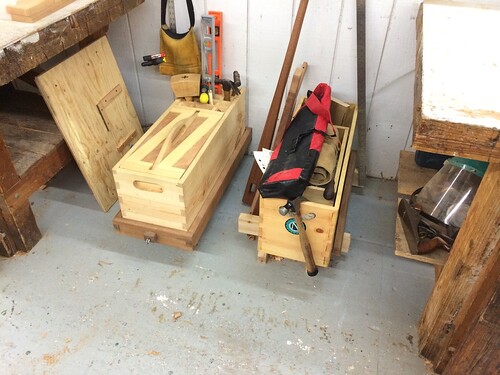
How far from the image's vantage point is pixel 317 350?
1.38m

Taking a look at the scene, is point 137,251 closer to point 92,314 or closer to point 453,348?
point 92,314

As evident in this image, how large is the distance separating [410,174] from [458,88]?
92 cm

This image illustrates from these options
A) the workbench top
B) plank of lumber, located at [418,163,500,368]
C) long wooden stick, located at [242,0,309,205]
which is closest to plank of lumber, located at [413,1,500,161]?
plank of lumber, located at [418,163,500,368]

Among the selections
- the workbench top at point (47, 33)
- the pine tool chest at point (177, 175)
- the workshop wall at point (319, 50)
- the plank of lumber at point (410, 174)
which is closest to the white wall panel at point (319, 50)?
the workshop wall at point (319, 50)

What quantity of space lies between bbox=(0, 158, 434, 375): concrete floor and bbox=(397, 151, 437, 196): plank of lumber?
19cm

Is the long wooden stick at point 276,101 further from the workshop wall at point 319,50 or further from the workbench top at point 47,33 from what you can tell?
the workbench top at point 47,33

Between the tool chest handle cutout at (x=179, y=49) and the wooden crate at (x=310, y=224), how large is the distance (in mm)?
771

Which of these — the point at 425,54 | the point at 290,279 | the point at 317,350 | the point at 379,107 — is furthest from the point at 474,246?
the point at 379,107

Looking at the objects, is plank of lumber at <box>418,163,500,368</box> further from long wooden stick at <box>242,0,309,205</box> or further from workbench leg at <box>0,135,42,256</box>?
workbench leg at <box>0,135,42,256</box>

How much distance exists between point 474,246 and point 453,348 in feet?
1.20

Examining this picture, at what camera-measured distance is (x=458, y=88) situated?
93 cm

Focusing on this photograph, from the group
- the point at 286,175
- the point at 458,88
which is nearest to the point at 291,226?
the point at 286,175

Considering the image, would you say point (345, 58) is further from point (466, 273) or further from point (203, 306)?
point (203, 306)

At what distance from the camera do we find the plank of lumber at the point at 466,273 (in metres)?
0.99
